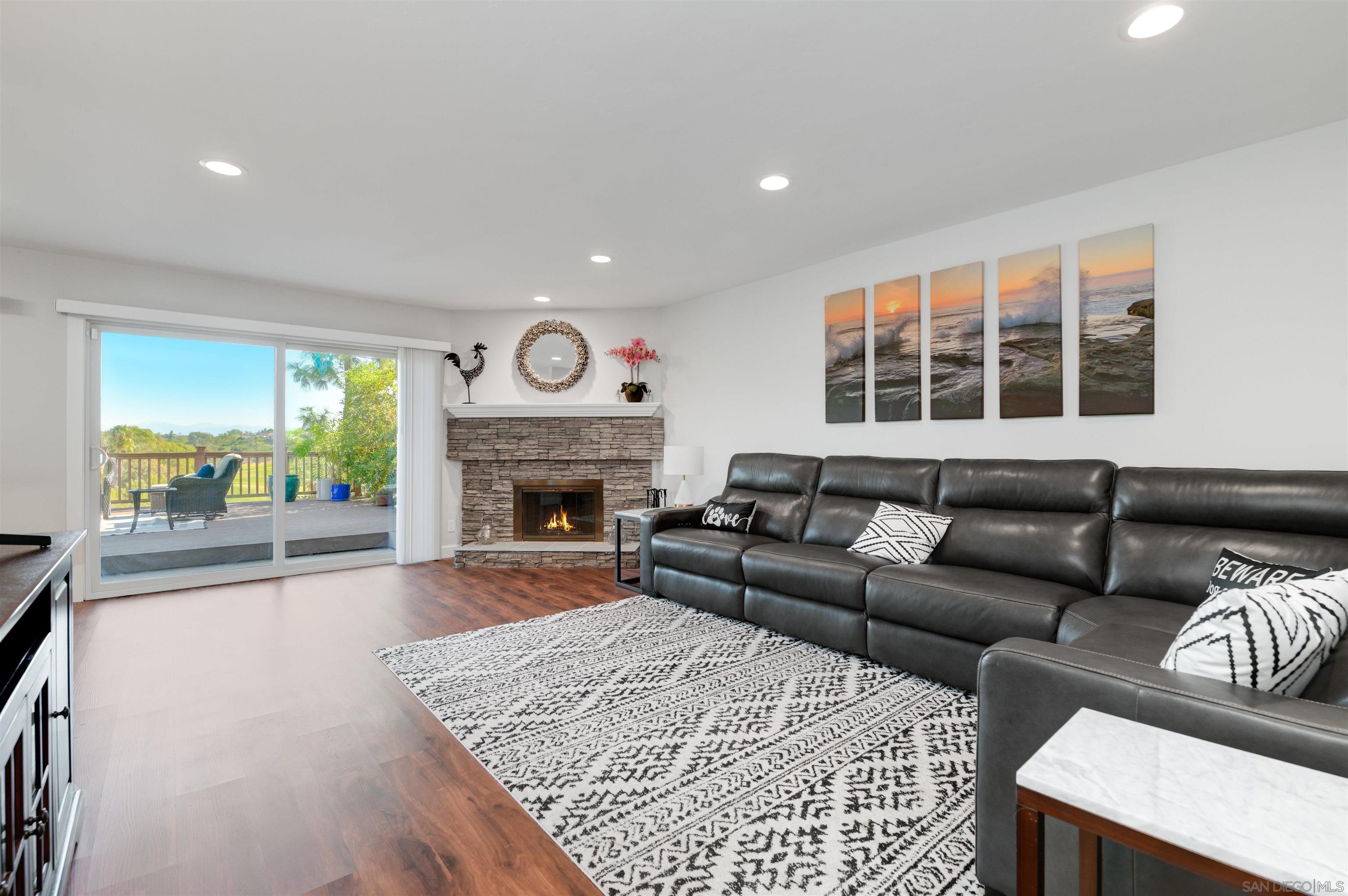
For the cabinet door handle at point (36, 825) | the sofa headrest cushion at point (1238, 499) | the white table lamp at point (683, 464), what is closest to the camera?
the cabinet door handle at point (36, 825)

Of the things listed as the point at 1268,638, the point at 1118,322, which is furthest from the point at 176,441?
the point at 1118,322

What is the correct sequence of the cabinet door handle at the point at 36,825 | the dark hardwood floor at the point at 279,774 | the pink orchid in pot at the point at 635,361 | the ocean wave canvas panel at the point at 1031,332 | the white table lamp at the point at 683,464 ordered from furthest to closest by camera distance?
the pink orchid in pot at the point at 635,361, the white table lamp at the point at 683,464, the ocean wave canvas panel at the point at 1031,332, the dark hardwood floor at the point at 279,774, the cabinet door handle at the point at 36,825

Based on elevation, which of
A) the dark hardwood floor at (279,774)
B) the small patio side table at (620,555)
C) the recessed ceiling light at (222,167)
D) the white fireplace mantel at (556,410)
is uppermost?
the recessed ceiling light at (222,167)

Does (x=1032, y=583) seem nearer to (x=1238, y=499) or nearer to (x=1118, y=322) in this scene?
(x=1238, y=499)

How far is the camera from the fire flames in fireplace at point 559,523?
602 cm

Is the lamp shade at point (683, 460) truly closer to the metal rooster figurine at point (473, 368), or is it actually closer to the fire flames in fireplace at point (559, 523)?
the fire flames in fireplace at point (559, 523)

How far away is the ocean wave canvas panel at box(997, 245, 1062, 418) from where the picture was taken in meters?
3.31

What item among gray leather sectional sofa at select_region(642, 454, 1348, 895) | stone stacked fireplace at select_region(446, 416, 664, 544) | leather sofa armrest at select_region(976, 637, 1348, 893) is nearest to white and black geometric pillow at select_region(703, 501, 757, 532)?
gray leather sectional sofa at select_region(642, 454, 1348, 895)

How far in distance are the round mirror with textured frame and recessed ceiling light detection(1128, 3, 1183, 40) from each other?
4626 millimetres

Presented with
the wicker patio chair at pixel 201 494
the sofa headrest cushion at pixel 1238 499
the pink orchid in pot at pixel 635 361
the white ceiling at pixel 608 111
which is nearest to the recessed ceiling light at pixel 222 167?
the white ceiling at pixel 608 111

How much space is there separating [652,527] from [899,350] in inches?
80.6

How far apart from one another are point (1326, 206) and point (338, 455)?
652cm

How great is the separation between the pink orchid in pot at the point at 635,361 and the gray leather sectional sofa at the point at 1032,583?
166 centimetres

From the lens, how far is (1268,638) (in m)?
1.23
